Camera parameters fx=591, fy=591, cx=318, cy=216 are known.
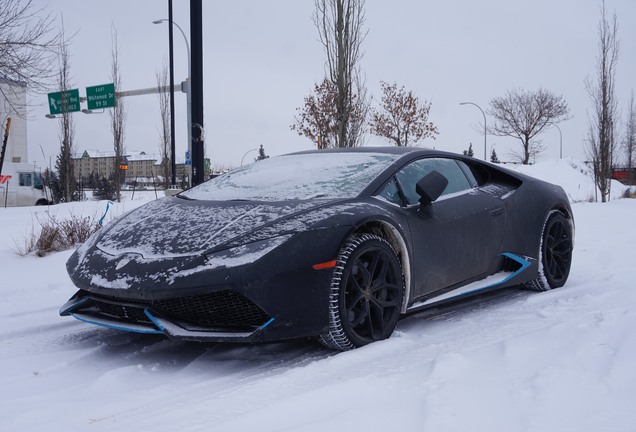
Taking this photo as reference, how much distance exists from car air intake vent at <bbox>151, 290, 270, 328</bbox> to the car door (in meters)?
1.05

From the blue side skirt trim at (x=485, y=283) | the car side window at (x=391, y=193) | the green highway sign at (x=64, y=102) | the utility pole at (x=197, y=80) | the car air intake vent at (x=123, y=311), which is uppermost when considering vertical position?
the green highway sign at (x=64, y=102)

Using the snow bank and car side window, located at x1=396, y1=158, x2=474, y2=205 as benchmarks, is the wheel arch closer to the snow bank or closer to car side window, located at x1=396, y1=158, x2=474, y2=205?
car side window, located at x1=396, y1=158, x2=474, y2=205

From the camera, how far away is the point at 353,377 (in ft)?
8.24

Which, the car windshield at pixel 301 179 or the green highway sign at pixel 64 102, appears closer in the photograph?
the car windshield at pixel 301 179

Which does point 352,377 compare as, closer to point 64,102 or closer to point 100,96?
point 100,96

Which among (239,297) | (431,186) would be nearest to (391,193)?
(431,186)

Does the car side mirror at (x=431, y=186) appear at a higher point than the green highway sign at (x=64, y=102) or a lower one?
lower

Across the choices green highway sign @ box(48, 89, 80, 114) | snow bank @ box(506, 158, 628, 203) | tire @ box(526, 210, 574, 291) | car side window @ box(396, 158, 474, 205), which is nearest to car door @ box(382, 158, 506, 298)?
car side window @ box(396, 158, 474, 205)

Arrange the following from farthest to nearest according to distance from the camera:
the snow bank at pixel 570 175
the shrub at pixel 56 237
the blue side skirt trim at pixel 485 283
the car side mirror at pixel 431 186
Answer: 1. the snow bank at pixel 570 175
2. the shrub at pixel 56 237
3. the blue side skirt trim at pixel 485 283
4. the car side mirror at pixel 431 186

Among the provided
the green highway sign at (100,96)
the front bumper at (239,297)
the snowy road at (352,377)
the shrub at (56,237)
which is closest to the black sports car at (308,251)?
the front bumper at (239,297)

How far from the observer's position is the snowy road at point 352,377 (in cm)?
208

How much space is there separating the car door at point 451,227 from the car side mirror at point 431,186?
0.31 ft

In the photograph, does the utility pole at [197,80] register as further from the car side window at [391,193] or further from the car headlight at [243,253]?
the car headlight at [243,253]

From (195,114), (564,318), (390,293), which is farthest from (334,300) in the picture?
(195,114)
